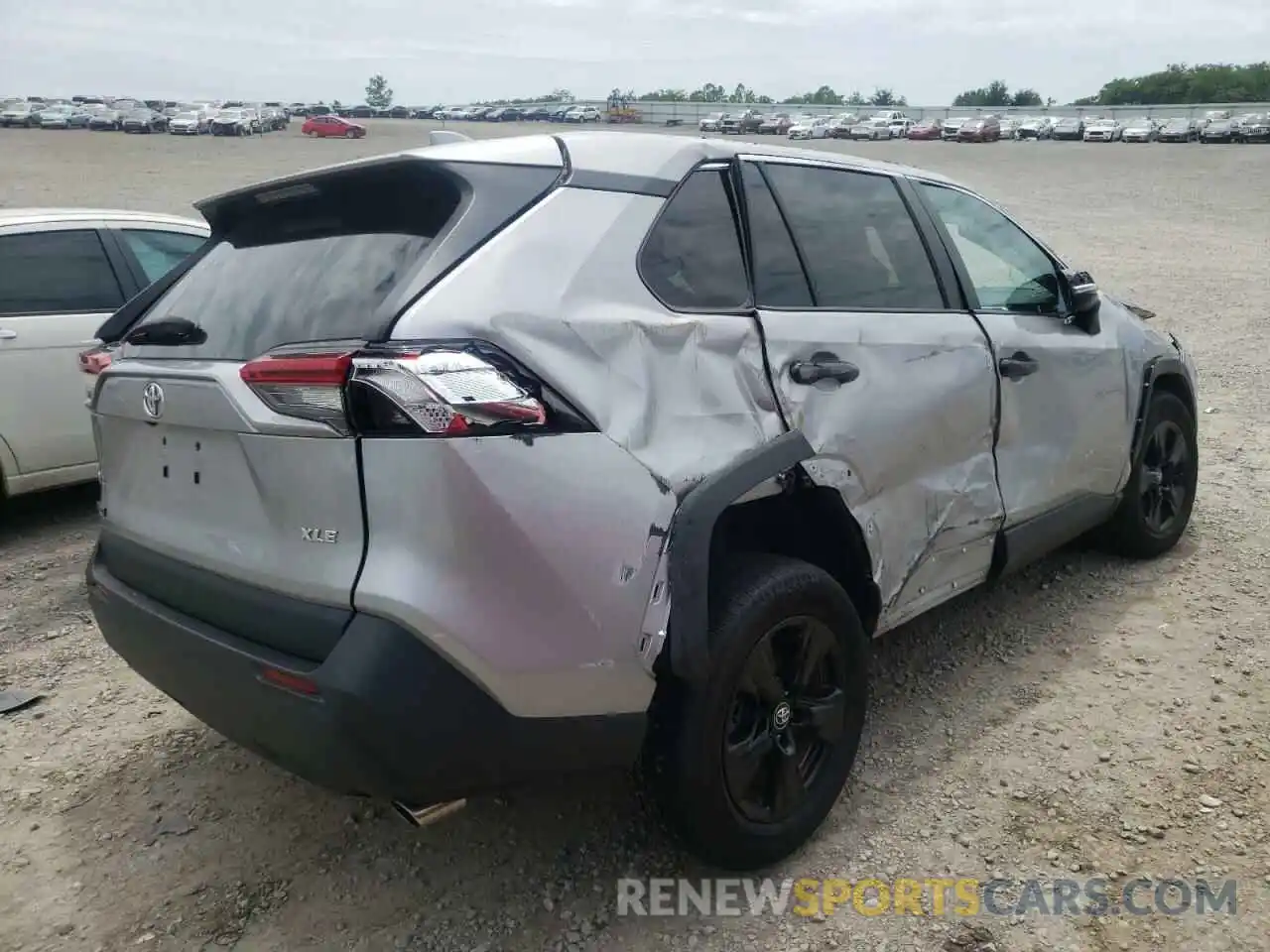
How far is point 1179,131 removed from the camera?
4638 cm

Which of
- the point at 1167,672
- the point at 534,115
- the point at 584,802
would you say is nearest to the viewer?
the point at 584,802

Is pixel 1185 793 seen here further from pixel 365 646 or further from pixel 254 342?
pixel 254 342

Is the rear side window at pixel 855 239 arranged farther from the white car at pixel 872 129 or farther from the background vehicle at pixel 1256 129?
the white car at pixel 872 129

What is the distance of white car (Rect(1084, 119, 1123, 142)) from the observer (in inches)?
1897

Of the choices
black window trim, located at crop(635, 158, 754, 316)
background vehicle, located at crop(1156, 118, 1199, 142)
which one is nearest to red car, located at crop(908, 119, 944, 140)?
background vehicle, located at crop(1156, 118, 1199, 142)

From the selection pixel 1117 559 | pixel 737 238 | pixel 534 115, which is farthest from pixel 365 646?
pixel 534 115

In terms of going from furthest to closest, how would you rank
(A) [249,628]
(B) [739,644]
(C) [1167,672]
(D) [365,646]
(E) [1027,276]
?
(E) [1027,276] → (C) [1167,672] → (B) [739,644] → (A) [249,628] → (D) [365,646]

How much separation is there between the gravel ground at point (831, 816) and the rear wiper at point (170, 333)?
4.52 feet

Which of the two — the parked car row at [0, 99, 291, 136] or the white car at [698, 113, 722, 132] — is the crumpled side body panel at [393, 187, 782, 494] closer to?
the white car at [698, 113, 722, 132]

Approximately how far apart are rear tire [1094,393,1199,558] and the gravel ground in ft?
0.41

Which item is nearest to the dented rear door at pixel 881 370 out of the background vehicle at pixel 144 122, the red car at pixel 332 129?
the red car at pixel 332 129

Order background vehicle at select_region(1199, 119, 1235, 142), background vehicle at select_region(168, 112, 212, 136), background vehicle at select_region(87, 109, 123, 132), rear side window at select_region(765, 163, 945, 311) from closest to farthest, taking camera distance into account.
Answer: rear side window at select_region(765, 163, 945, 311) < background vehicle at select_region(1199, 119, 1235, 142) < background vehicle at select_region(168, 112, 212, 136) < background vehicle at select_region(87, 109, 123, 132)

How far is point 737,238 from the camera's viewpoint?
2789 mm

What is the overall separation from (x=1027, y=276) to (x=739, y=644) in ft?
7.72
